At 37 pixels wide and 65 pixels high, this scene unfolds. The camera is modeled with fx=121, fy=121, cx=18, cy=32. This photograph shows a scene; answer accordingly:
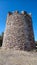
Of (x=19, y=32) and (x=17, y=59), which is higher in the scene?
(x=19, y=32)

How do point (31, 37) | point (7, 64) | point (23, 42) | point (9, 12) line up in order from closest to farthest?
point (7, 64) → point (23, 42) → point (31, 37) → point (9, 12)

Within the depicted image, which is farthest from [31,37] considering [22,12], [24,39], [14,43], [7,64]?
[7,64]

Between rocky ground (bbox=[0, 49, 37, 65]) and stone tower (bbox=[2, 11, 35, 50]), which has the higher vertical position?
stone tower (bbox=[2, 11, 35, 50])

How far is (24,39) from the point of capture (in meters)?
→ 13.1

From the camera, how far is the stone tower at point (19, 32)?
13062 mm

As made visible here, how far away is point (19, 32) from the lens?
1335 cm

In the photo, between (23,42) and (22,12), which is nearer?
(23,42)

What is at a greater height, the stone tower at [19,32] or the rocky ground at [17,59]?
the stone tower at [19,32]

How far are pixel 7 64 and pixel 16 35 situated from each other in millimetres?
6767

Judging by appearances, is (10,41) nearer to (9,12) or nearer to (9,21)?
(9,21)

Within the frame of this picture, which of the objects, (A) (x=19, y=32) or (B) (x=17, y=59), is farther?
(A) (x=19, y=32)

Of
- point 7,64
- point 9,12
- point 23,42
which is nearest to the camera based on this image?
point 7,64

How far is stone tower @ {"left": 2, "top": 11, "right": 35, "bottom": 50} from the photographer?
13.1 m

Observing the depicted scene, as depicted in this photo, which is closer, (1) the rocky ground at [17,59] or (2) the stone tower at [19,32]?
(1) the rocky ground at [17,59]
